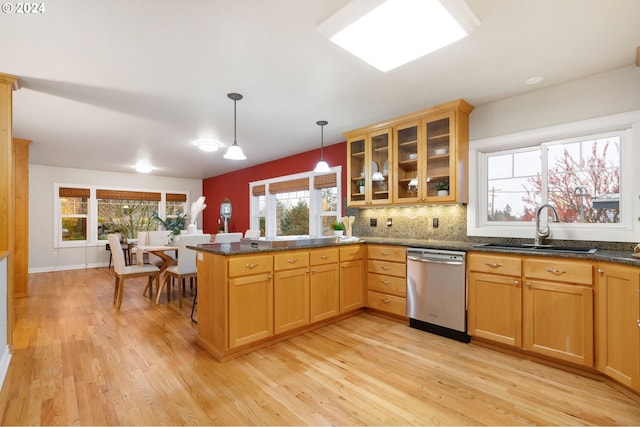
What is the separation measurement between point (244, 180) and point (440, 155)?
4807 mm

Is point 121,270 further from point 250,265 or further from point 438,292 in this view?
point 438,292

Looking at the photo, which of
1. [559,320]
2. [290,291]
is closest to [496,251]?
[559,320]

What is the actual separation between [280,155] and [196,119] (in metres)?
2.13

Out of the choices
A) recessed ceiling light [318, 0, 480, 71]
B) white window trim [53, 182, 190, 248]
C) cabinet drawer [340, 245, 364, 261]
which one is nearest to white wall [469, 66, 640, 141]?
recessed ceiling light [318, 0, 480, 71]

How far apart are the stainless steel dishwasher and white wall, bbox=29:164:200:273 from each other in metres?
7.42

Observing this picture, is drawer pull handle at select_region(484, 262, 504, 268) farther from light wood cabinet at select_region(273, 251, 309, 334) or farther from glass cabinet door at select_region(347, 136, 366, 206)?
glass cabinet door at select_region(347, 136, 366, 206)

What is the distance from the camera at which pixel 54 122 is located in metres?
3.68

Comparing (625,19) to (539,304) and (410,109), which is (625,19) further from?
(539,304)

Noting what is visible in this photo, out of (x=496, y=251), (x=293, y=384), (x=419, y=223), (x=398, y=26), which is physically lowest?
(x=293, y=384)

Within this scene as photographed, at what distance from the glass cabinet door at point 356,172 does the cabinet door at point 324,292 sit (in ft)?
3.96

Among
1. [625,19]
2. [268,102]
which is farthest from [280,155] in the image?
[625,19]

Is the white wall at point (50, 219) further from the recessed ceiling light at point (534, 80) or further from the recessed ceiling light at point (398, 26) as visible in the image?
the recessed ceiling light at point (534, 80)

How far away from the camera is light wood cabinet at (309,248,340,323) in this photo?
118 inches

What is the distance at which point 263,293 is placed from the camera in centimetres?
260
